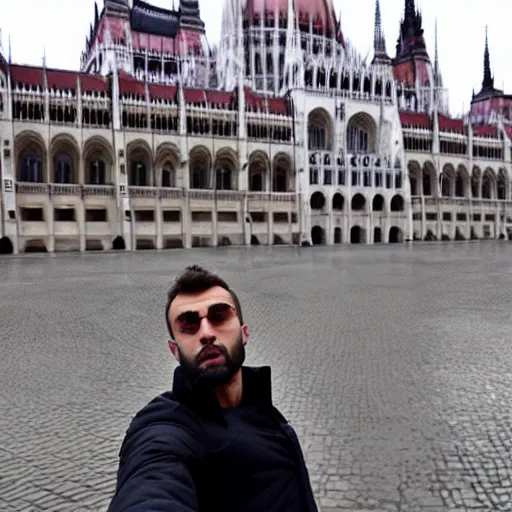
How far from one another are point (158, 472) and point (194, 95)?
160ft

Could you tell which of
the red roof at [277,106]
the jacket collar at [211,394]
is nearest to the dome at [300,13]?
the red roof at [277,106]

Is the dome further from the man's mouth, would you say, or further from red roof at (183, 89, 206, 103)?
the man's mouth

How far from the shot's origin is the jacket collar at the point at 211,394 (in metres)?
1.97

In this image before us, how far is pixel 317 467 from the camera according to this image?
3.60 m

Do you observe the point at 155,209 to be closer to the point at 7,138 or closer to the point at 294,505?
the point at 7,138

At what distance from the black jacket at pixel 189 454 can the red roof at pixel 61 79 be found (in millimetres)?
45253

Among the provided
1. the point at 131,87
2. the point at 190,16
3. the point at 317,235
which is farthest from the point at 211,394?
the point at 190,16

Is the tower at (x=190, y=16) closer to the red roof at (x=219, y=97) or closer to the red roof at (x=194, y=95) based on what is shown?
the red roof at (x=219, y=97)

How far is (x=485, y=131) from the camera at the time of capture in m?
62.3

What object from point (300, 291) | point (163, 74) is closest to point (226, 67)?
point (163, 74)

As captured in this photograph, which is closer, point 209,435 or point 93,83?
point 209,435

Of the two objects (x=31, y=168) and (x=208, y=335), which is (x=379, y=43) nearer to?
(x=31, y=168)

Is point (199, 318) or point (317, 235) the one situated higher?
point (317, 235)

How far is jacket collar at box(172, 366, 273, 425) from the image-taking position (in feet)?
6.48
